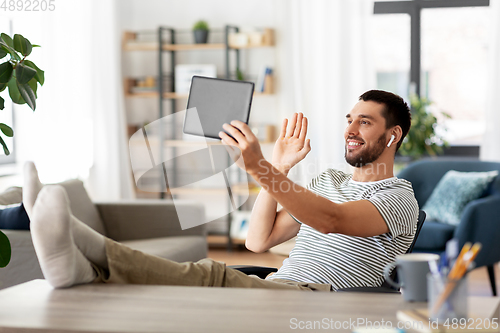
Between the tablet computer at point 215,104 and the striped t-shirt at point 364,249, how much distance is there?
50cm

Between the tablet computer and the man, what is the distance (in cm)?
5

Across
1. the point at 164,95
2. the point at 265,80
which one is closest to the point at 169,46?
the point at 164,95

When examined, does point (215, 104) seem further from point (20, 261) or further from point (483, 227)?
point (483, 227)

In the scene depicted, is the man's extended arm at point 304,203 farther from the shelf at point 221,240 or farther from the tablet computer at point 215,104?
the shelf at point 221,240

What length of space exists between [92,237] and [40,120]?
10.0ft

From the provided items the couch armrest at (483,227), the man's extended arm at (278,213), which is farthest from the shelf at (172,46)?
the man's extended arm at (278,213)

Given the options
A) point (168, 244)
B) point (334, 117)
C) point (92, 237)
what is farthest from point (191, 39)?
point (92, 237)

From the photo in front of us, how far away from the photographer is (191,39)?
4793 millimetres

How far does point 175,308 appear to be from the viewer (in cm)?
112

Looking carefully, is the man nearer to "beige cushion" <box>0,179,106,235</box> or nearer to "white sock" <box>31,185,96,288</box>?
"white sock" <box>31,185,96,288</box>

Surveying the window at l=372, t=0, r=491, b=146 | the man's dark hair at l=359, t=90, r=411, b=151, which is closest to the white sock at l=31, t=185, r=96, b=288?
the man's dark hair at l=359, t=90, r=411, b=151

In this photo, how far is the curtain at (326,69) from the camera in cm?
430

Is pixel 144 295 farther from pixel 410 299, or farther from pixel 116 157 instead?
pixel 116 157

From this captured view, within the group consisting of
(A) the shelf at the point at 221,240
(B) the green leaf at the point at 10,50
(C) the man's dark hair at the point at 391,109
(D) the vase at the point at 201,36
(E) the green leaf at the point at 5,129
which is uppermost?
(D) the vase at the point at 201,36
